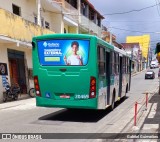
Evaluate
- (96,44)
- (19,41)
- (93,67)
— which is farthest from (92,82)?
(19,41)

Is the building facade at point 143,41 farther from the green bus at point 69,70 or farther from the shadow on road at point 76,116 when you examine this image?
the green bus at point 69,70

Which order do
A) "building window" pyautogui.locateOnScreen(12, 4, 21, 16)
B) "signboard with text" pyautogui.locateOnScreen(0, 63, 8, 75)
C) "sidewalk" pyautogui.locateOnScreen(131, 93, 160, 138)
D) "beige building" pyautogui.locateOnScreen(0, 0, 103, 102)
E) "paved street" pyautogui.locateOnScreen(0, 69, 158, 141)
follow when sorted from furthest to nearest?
"building window" pyautogui.locateOnScreen(12, 4, 21, 16) → "signboard with text" pyautogui.locateOnScreen(0, 63, 8, 75) → "beige building" pyautogui.locateOnScreen(0, 0, 103, 102) → "paved street" pyautogui.locateOnScreen(0, 69, 158, 141) → "sidewalk" pyautogui.locateOnScreen(131, 93, 160, 138)

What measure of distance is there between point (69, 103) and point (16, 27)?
36.5 ft

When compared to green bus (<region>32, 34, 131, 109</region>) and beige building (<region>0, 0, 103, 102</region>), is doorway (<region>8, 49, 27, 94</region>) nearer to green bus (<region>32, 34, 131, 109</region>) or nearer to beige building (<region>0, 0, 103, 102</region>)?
beige building (<region>0, 0, 103, 102</region>)

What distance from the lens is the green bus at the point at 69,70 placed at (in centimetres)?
1179

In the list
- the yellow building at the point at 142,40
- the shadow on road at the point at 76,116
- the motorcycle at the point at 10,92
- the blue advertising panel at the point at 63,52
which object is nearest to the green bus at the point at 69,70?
the blue advertising panel at the point at 63,52

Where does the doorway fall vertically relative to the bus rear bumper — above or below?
above

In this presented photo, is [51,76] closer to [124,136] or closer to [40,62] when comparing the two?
[40,62]

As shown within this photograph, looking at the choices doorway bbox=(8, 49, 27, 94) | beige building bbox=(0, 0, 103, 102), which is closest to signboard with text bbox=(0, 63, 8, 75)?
beige building bbox=(0, 0, 103, 102)

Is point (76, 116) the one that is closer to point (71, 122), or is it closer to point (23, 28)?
point (71, 122)

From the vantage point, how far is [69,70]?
11961 millimetres

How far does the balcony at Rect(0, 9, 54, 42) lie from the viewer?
1997 cm

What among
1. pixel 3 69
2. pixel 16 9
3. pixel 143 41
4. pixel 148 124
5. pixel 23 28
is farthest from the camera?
pixel 143 41

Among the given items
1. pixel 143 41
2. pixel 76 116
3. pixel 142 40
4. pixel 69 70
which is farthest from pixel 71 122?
pixel 143 41
